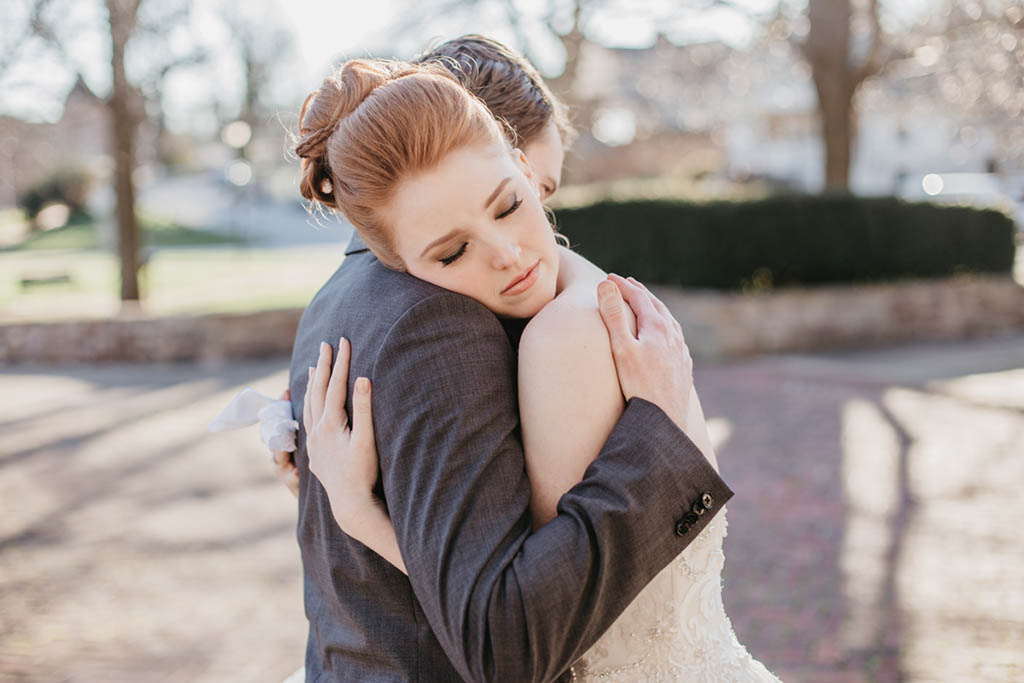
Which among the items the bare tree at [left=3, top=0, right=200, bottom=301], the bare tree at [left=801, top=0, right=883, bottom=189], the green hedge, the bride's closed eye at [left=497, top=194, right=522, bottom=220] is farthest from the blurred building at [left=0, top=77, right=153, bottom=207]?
the bride's closed eye at [left=497, top=194, right=522, bottom=220]

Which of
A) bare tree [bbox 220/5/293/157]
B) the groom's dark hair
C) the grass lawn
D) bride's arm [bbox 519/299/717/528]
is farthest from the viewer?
bare tree [bbox 220/5/293/157]

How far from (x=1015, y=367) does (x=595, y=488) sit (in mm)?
11485

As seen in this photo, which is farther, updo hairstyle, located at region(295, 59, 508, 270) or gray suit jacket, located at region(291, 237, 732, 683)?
updo hairstyle, located at region(295, 59, 508, 270)

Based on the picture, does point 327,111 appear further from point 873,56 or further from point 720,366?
point 873,56

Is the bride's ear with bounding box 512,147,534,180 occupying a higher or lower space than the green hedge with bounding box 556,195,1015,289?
higher

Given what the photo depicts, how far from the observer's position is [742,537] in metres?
5.89

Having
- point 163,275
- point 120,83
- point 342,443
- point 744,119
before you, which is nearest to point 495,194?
point 342,443

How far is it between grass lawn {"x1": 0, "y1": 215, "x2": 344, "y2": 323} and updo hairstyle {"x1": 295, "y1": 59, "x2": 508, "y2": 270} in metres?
10.4

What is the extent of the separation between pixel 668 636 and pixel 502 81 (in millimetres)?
1145

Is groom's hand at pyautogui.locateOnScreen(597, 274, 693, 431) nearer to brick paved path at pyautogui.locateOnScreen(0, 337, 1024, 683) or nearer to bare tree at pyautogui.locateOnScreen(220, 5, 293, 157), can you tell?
brick paved path at pyautogui.locateOnScreen(0, 337, 1024, 683)

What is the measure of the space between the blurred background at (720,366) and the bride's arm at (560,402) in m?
0.47

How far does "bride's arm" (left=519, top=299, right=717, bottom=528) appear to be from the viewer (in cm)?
143

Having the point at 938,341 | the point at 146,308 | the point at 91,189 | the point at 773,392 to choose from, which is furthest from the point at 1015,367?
the point at 91,189

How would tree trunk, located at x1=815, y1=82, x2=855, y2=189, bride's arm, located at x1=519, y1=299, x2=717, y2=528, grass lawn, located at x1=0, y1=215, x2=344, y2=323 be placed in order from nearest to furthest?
1. bride's arm, located at x1=519, y1=299, x2=717, y2=528
2. tree trunk, located at x1=815, y1=82, x2=855, y2=189
3. grass lawn, located at x1=0, y1=215, x2=344, y2=323
